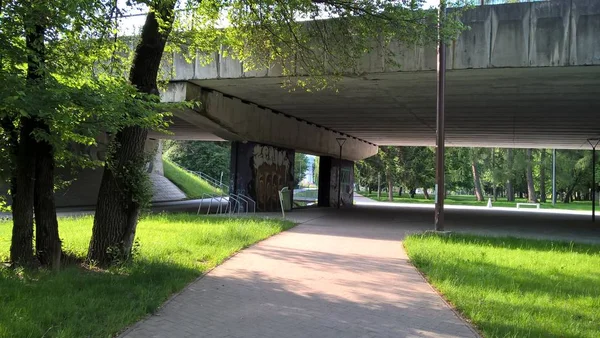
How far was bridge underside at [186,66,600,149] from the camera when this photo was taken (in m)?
13.7

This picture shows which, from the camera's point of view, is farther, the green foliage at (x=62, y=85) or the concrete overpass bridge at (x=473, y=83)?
the concrete overpass bridge at (x=473, y=83)

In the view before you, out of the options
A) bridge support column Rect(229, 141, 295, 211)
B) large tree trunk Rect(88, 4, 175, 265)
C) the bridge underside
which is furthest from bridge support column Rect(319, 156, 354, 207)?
large tree trunk Rect(88, 4, 175, 265)

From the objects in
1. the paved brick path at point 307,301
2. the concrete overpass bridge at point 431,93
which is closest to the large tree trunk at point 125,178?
the paved brick path at point 307,301

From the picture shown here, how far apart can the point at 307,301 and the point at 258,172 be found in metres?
14.7

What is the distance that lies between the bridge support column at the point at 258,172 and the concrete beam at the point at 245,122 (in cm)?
45

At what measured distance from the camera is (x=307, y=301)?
611cm

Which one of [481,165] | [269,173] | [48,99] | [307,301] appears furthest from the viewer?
[481,165]

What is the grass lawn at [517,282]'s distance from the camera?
5309mm

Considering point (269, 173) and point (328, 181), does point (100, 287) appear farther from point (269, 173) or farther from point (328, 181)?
point (328, 181)

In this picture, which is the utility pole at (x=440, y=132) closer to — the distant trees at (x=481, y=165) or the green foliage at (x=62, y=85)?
the green foliage at (x=62, y=85)

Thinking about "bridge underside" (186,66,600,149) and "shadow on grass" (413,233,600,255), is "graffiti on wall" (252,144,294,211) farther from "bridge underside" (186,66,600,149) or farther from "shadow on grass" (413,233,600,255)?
"shadow on grass" (413,233,600,255)

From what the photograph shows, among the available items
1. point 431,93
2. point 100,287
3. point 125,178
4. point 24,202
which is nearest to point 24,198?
point 24,202

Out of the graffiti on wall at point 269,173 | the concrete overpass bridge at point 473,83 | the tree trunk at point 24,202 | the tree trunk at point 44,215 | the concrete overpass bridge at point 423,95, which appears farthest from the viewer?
the graffiti on wall at point 269,173

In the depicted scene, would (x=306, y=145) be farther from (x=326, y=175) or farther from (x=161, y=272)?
(x=161, y=272)
